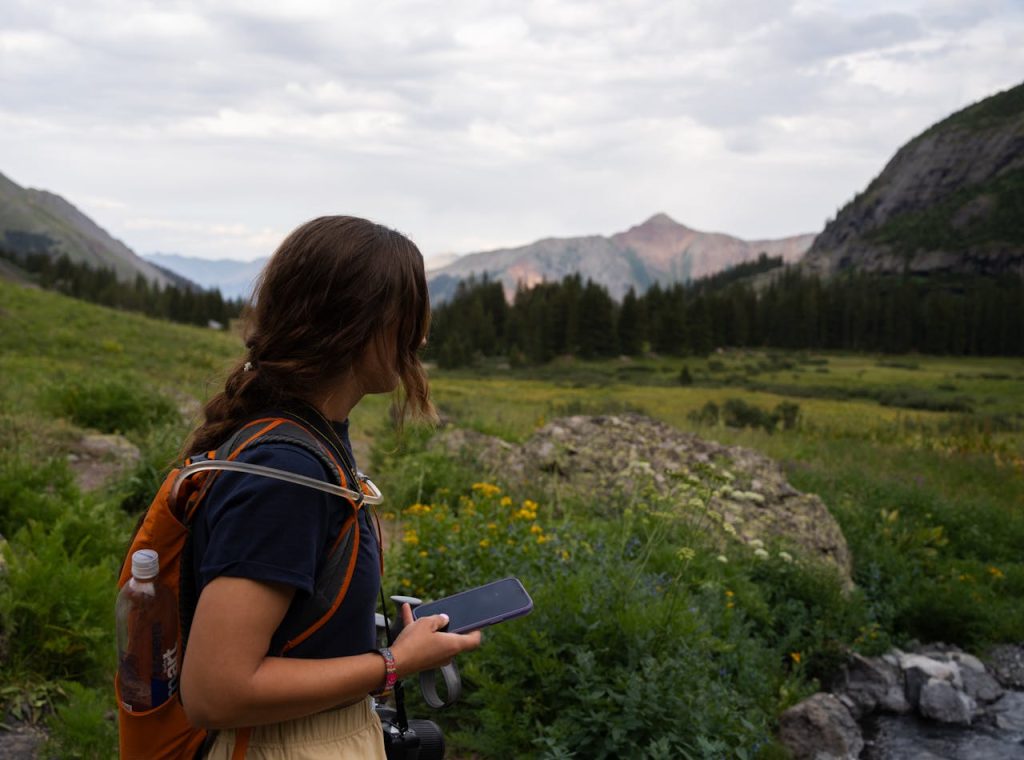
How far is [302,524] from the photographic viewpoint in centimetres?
140

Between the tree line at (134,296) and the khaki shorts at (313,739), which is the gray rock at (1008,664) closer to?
the khaki shorts at (313,739)

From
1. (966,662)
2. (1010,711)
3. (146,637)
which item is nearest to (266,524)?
(146,637)

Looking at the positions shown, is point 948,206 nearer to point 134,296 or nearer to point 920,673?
point 134,296

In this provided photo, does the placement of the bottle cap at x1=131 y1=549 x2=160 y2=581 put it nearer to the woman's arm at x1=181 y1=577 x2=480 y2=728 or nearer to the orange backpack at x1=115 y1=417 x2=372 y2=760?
the orange backpack at x1=115 y1=417 x2=372 y2=760

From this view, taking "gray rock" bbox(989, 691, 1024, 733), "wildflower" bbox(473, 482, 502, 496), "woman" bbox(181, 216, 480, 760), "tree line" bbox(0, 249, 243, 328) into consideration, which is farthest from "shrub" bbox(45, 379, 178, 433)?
"tree line" bbox(0, 249, 243, 328)

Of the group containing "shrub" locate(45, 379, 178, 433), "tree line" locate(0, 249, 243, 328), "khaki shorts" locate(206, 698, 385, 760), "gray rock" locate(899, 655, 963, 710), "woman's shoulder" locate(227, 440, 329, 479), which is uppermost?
"tree line" locate(0, 249, 243, 328)

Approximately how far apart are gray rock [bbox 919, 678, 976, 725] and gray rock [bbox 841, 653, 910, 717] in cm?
17

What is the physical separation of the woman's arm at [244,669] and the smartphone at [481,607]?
0.32 m

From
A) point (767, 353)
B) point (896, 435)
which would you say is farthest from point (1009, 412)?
point (767, 353)

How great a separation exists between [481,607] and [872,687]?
262 inches

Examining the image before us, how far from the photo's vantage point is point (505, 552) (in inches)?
212

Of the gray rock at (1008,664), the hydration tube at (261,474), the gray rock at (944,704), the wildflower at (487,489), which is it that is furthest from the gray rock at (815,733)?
the hydration tube at (261,474)

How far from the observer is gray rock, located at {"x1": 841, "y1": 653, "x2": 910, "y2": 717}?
6875mm

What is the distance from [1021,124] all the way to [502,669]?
187m
